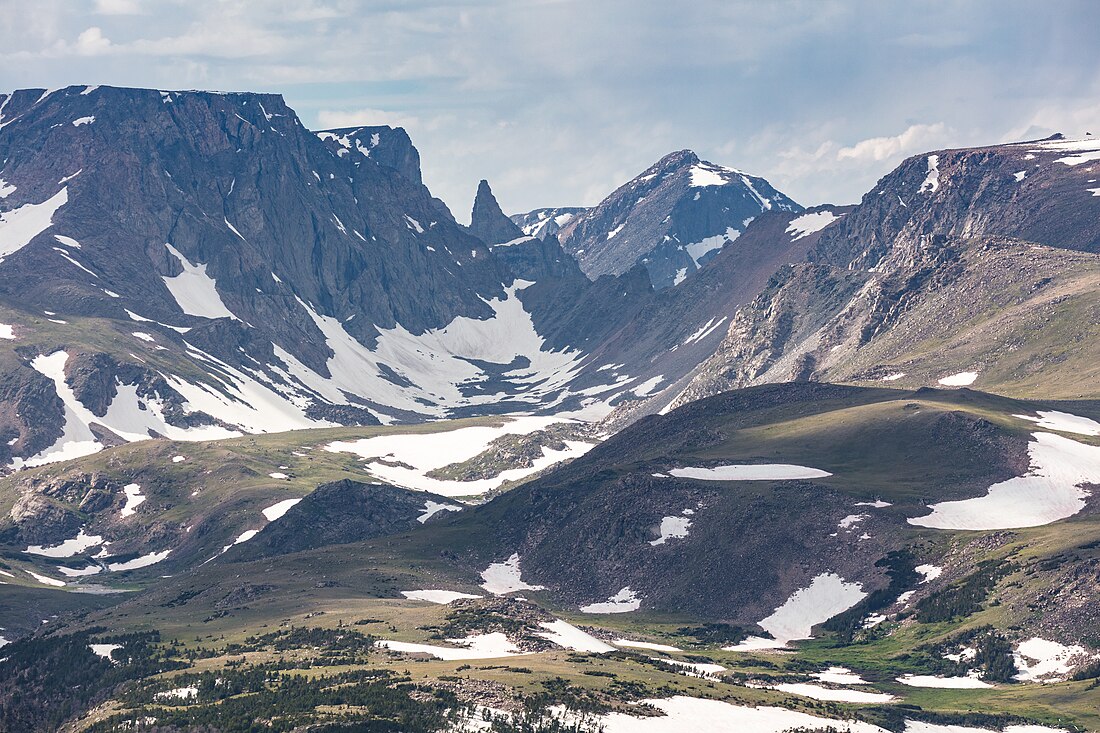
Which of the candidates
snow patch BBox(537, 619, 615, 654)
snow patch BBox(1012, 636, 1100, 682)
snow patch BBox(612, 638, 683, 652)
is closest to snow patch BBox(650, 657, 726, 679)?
snow patch BBox(537, 619, 615, 654)

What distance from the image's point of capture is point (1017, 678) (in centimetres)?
16650

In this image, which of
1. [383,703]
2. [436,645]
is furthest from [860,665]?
[383,703]

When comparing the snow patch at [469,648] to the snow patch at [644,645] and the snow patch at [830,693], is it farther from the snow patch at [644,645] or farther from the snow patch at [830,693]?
the snow patch at [830,693]

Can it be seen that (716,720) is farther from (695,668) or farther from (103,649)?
(103,649)

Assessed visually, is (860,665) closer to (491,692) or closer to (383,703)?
(491,692)

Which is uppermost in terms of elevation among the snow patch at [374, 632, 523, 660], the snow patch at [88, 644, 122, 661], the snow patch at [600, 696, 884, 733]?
the snow patch at [88, 644, 122, 661]

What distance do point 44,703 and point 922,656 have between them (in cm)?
10571

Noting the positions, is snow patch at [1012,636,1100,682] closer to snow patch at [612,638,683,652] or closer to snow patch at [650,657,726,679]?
snow patch at [650,657,726,679]

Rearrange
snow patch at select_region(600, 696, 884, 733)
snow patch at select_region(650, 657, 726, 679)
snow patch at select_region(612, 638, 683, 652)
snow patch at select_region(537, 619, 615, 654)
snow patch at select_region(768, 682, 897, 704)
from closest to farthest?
snow patch at select_region(600, 696, 884, 733) → snow patch at select_region(768, 682, 897, 704) → snow patch at select_region(650, 657, 726, 679) → snow patch at select_region(537, 619, 615, 654) → snow patch at select_region(612, 638, 683, 652)

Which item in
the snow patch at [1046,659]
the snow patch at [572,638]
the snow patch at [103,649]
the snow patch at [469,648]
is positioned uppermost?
the snow patch at [103,649]

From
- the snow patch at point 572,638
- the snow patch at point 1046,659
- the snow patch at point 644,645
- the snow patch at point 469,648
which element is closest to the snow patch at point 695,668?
the snow patch at point 572,638

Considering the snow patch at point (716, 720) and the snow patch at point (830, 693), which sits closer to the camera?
the snow patch at point (716, 720)

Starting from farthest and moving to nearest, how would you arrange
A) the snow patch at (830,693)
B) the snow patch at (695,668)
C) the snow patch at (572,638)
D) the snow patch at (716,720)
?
the snow patch at (572,638) < the snow patch at (695,668) < the snow patch at (830,693) < the snow patch at (716,720)

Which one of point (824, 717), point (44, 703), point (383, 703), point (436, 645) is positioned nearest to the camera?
point (383, 703)
